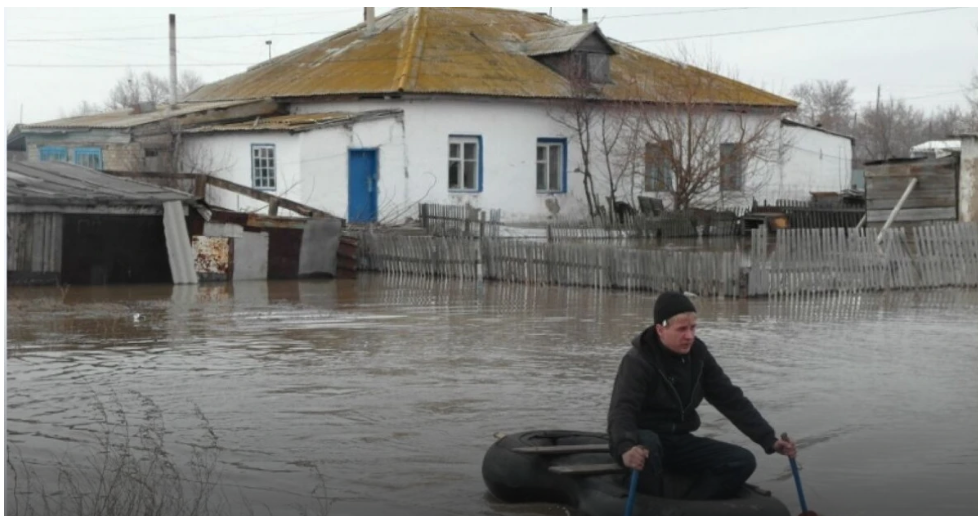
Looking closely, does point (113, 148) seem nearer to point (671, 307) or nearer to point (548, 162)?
point (548, 162)

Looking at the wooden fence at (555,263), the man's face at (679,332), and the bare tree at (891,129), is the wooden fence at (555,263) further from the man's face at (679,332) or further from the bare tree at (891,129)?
the bare tree at (891,129)

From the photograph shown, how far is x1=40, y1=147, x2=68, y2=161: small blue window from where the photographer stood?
41125 mm

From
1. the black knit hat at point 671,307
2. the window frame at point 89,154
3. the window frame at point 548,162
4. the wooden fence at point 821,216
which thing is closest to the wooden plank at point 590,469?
the black knit hat at point 671,307

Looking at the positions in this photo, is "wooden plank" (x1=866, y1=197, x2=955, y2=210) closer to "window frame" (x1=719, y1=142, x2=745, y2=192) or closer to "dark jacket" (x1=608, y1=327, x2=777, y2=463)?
"window frame" (x1=719, y1=142, x2=745, y2=192)

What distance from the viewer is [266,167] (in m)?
37.1

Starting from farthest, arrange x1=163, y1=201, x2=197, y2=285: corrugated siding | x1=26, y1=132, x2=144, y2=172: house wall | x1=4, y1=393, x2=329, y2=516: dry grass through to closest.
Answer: x1=26, y1=132, x2=144, y2=172: house wall < x1=163, y1=201, x2=197, y2=285: corrugated siding < x1=4, y1=393, x2=329, y2=516: dry grass

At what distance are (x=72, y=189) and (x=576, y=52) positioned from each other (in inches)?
755

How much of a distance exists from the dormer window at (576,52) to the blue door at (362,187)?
6.75 metres

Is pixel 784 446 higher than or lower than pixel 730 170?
lower

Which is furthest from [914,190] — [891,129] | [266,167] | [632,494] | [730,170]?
[891,129]

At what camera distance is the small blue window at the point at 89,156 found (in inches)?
1561

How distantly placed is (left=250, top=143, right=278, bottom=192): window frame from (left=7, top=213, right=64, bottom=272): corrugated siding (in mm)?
12357

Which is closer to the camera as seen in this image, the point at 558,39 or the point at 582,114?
the point at 582,114

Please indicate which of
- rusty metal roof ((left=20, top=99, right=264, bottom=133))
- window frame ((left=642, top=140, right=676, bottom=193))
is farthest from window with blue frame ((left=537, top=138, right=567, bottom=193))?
rusty metal roof ((left=20, top=99, right=264, bottom=133))
